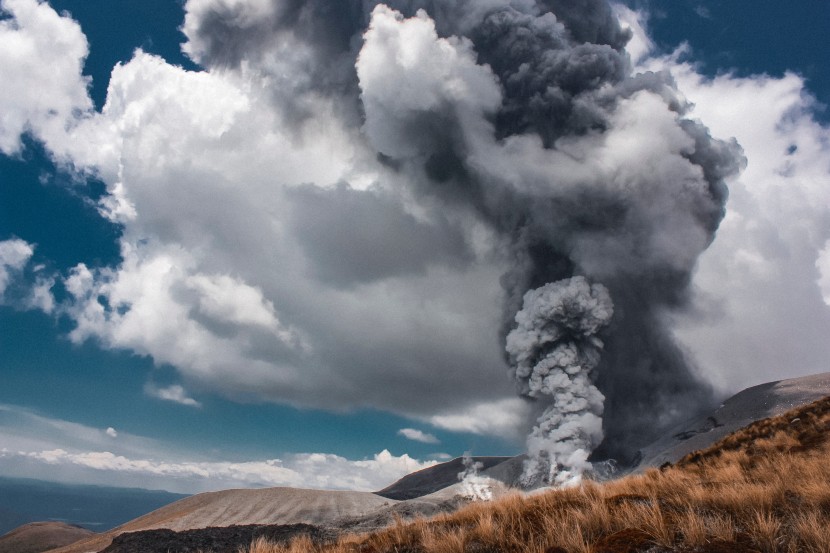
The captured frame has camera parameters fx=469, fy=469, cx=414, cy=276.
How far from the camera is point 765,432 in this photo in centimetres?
2122

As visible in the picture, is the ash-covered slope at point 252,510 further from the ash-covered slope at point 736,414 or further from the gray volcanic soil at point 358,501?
the ash-covered slope at point 736,414

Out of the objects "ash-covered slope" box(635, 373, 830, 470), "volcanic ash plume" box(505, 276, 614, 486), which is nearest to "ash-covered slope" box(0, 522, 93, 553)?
"volcanic ash plume" box(505, 276, 614, 486)

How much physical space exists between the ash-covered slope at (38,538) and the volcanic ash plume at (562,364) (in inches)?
2239

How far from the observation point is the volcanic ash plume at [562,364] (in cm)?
5547

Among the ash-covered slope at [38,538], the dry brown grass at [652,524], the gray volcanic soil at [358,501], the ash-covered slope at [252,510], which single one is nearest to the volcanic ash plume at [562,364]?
the gray volcanic soil at [358,501]

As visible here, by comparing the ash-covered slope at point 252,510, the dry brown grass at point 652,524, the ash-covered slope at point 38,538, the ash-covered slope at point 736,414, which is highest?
the ash-covered slope at point 736,414

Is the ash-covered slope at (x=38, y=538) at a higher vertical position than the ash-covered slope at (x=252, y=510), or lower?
lower

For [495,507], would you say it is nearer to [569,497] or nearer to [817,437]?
[569,497]

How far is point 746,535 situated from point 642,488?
16.7 feet

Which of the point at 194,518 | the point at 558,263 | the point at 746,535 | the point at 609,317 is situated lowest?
the point at 194,518

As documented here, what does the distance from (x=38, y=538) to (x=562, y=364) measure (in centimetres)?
6839

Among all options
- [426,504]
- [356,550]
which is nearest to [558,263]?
[426,504]

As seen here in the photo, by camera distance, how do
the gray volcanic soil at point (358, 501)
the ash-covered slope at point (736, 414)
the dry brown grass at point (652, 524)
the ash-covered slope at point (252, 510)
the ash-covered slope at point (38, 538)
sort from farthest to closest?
1. the ash-covered slope at point (38, 538)
2. the ash-covered slope at point (736, 414)
3. the ash-covered slope at point (252, 510)
4. the gray volcanic soil at point (358, 501)
5. the dry brown grass at point (652, 524)

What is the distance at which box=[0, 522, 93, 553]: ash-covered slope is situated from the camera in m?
54.1
